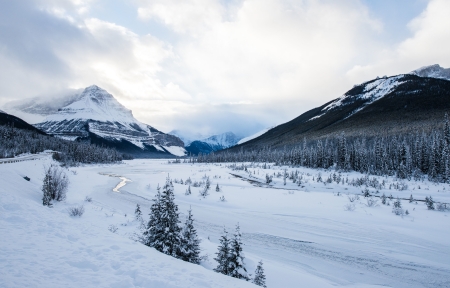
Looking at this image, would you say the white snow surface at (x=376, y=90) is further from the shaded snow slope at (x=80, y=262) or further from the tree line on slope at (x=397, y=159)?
the shaded snow slope at (x=80, y=262)

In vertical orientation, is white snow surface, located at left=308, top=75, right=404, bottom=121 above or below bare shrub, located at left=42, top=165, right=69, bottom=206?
above

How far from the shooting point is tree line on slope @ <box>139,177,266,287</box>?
7.24m

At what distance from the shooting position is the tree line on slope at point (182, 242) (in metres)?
7.24

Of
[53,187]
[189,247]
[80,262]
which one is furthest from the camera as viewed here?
[53,187]

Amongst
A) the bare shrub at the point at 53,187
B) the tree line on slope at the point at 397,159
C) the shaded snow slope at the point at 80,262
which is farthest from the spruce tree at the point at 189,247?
the tree line on slope at the point at 397,159

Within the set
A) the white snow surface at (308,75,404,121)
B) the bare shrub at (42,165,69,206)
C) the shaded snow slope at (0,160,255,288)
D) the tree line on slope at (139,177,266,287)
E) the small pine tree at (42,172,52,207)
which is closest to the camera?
the shaded snow slope at (0,160,255,288)

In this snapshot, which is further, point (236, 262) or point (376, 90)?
point (376, 90)

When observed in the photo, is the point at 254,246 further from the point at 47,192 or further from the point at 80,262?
the point at 47,192

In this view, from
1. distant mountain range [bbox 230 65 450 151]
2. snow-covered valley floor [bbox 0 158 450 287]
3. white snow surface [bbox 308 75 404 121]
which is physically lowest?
snow-covered valley floor [bbox 0 158 450 287]

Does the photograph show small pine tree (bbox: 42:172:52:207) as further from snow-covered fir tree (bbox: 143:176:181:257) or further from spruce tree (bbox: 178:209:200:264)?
spruce tree (bbox: 178:209:200:264)

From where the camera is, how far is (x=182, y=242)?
847 centimetres

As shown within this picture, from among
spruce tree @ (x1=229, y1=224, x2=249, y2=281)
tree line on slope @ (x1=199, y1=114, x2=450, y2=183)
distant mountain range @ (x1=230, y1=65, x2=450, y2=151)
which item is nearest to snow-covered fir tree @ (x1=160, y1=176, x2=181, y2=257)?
spruce tree @ (x1=229, y1=224, x2=249, y2=281)

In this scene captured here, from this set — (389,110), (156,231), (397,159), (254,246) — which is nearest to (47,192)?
(156,231)

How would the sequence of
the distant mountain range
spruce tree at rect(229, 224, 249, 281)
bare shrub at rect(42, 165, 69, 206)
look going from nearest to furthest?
spruce tree at rect(229, 224, 249, 281), bare shrub at rect(42, 165, 69, 206), the distant mountain range
